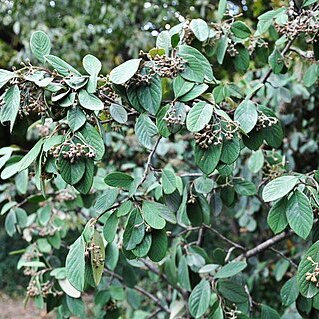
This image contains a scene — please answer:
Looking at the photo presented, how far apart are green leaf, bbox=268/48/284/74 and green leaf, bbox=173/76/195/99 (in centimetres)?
41

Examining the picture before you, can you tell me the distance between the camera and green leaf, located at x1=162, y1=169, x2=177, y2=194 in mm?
997

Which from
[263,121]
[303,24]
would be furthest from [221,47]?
[263,121]

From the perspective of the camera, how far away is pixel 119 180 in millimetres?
912

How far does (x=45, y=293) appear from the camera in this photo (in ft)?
4.48

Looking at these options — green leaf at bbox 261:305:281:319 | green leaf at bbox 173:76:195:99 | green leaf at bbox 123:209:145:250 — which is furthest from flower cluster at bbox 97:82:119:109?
green leaf at bbox 261:305:281:319

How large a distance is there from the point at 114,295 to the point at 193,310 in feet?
1.42

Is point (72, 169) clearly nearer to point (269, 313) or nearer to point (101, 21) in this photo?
point (269, 313)

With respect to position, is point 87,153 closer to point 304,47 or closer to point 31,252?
point 31,252

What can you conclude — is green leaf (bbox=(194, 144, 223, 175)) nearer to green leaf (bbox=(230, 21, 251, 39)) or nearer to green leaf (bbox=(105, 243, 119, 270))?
green leaf (bbox=(230, 21, 251, 39))

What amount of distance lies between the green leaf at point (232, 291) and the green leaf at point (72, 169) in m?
0.55

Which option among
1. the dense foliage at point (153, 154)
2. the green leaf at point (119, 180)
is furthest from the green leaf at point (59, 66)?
the green leaf at point (119, 180)

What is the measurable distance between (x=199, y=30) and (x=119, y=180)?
390 mm

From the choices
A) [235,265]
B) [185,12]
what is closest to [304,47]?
[185,12]

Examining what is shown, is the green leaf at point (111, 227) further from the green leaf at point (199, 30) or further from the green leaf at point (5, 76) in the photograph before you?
the green leaf at point (199, 30)
